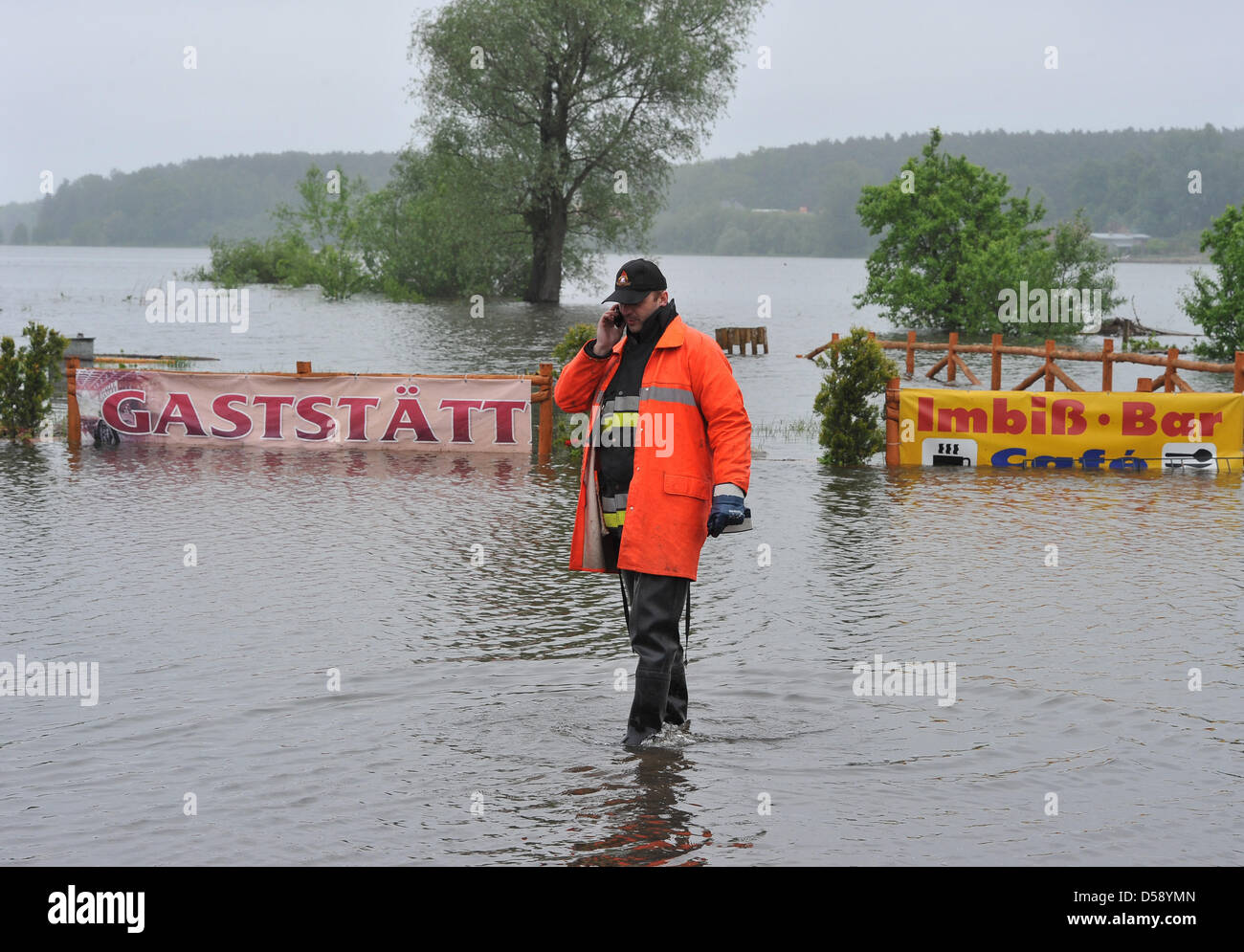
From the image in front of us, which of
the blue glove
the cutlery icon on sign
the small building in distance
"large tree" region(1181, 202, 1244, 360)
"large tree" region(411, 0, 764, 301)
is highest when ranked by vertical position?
the small building in distance

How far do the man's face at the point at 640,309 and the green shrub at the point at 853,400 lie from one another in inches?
428

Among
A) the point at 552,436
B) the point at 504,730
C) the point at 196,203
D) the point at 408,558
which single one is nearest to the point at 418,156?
the point at 552,436

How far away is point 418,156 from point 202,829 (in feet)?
191

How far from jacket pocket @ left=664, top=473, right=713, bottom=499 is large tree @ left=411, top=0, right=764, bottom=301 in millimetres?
48231

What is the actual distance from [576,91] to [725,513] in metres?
51.0

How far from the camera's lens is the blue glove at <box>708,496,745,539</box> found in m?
5.75

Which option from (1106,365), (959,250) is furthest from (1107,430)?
(959,250)

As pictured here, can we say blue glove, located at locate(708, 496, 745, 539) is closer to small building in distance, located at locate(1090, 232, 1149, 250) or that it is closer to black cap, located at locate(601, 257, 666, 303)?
black cap, located at locate(601, 257, 666, 303)

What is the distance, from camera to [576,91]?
177 ft

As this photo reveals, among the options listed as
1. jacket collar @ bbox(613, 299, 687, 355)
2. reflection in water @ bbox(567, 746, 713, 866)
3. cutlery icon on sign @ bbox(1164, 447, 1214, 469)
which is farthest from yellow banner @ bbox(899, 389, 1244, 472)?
reflection in water @ bbox(567, 746, 713, 866)

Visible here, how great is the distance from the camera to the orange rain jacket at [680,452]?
19.5 feet

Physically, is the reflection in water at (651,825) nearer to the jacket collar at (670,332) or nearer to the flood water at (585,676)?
the flood water at (585,676)
